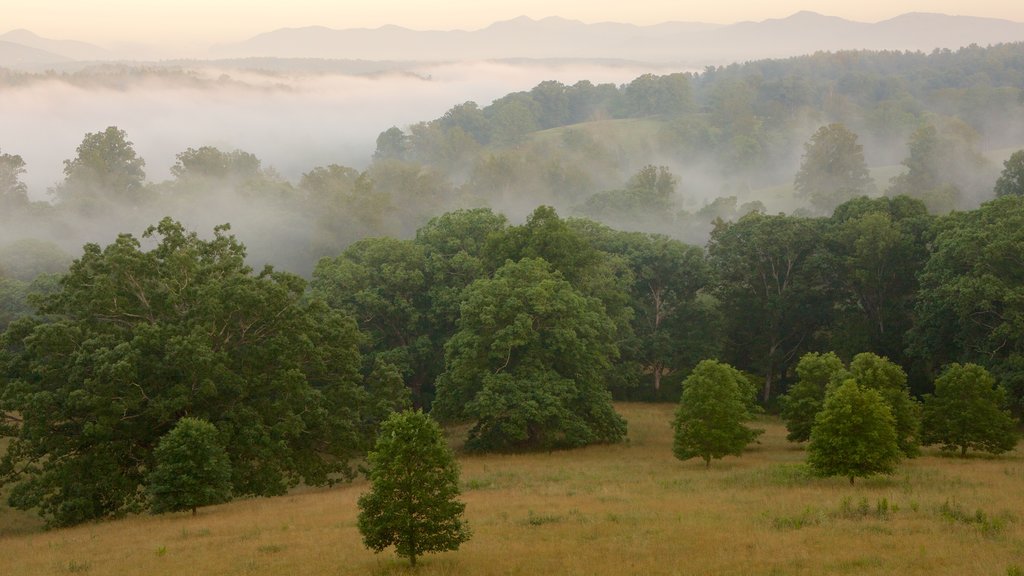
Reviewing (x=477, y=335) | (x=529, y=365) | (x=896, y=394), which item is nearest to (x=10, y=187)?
(x=477, y=335)

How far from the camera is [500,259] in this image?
62.9 m

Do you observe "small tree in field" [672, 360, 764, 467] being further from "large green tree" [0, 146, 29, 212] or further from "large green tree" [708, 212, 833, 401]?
"large green tree" [0, 146, 29, 212]

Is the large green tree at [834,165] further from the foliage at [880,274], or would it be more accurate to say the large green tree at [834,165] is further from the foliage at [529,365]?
the foliage at [529,365]

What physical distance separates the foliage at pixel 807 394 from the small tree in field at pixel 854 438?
34.9 feet

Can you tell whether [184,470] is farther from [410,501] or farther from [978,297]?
[978,297]

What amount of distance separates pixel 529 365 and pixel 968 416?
73.1ft

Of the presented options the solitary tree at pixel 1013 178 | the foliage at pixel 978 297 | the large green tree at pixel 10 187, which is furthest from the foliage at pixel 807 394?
the large green tree at pixel 10 187

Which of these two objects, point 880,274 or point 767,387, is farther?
point 767,387

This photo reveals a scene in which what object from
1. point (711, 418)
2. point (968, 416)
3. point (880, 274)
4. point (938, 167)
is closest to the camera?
point (968, 416)

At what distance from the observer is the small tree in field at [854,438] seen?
3584cm

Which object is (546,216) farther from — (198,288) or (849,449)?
(849,449)

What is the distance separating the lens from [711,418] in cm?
4406

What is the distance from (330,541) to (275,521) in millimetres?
4821

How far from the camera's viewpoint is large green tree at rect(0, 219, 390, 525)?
127 feet
